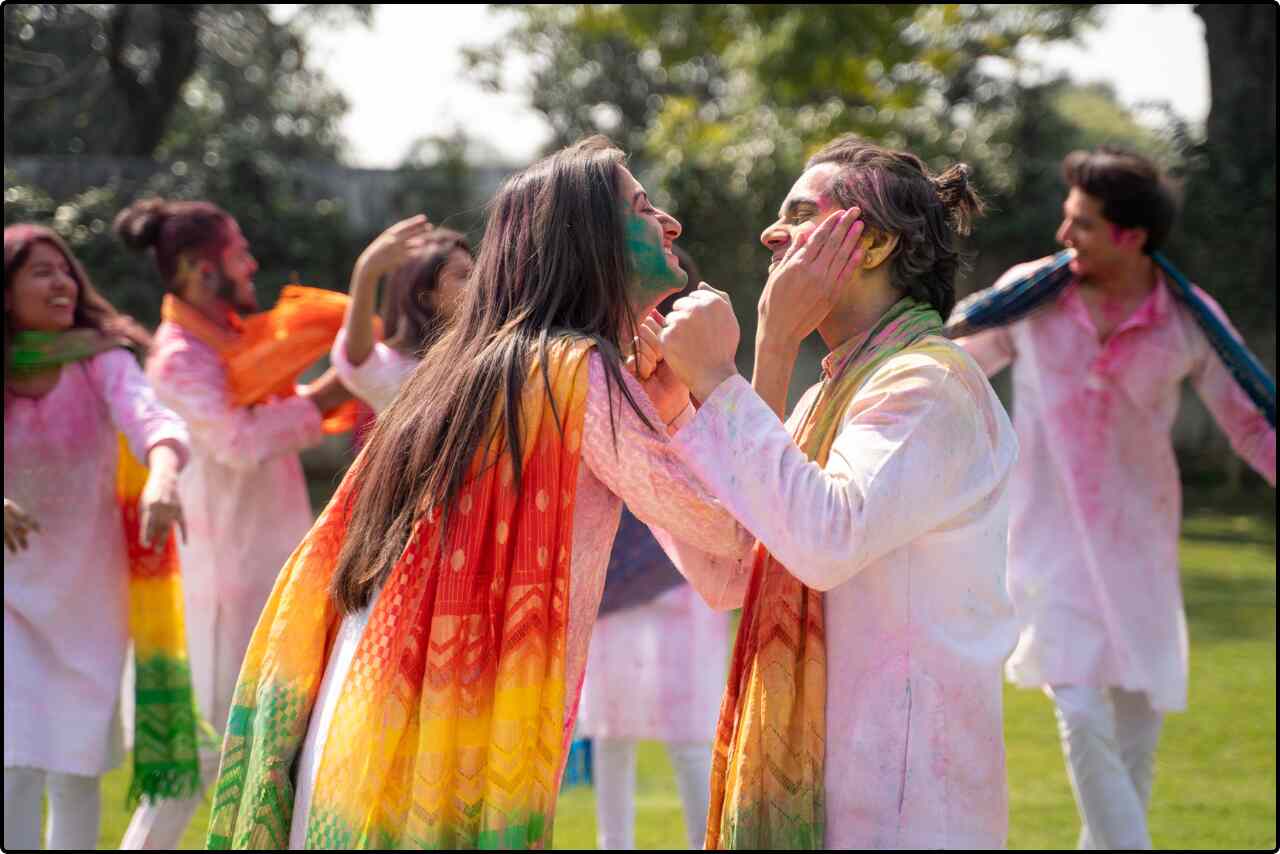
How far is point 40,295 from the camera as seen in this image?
5086mm

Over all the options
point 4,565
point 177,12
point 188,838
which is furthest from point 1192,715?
point 177,12

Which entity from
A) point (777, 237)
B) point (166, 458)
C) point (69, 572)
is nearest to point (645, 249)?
point (777, 237)

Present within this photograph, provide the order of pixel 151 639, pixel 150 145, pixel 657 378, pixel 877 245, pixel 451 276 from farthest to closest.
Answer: pixel 150 145 → pixel 451 276 → pixel 151 639 → pixel 657 378 → pixel 877 245

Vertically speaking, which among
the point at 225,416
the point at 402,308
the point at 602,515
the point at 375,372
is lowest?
the point at 602,515

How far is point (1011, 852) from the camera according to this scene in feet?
17.8

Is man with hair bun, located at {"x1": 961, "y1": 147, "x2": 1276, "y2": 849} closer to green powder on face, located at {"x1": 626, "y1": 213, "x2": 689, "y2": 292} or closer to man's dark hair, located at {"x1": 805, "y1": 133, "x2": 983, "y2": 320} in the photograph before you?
man's dark hair, located at {"x1": 805, "y1": 133, "x2": 983, "y2": 320}

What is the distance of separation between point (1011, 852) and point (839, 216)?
10.9ft

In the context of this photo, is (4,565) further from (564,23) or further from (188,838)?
(564,23)

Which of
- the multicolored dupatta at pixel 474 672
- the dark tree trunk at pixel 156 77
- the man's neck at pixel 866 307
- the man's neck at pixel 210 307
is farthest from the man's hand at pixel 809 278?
the dark tree trunk at pixel 156 77

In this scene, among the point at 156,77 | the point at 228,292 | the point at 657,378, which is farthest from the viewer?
the point at 156,77

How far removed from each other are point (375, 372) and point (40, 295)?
1140 mm

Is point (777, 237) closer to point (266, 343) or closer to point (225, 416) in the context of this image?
point (225, 416)

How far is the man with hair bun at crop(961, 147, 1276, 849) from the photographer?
524 cm

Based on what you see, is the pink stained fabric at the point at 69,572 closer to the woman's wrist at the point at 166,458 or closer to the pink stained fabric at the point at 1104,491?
the woman's wrist at the point at 166,458
